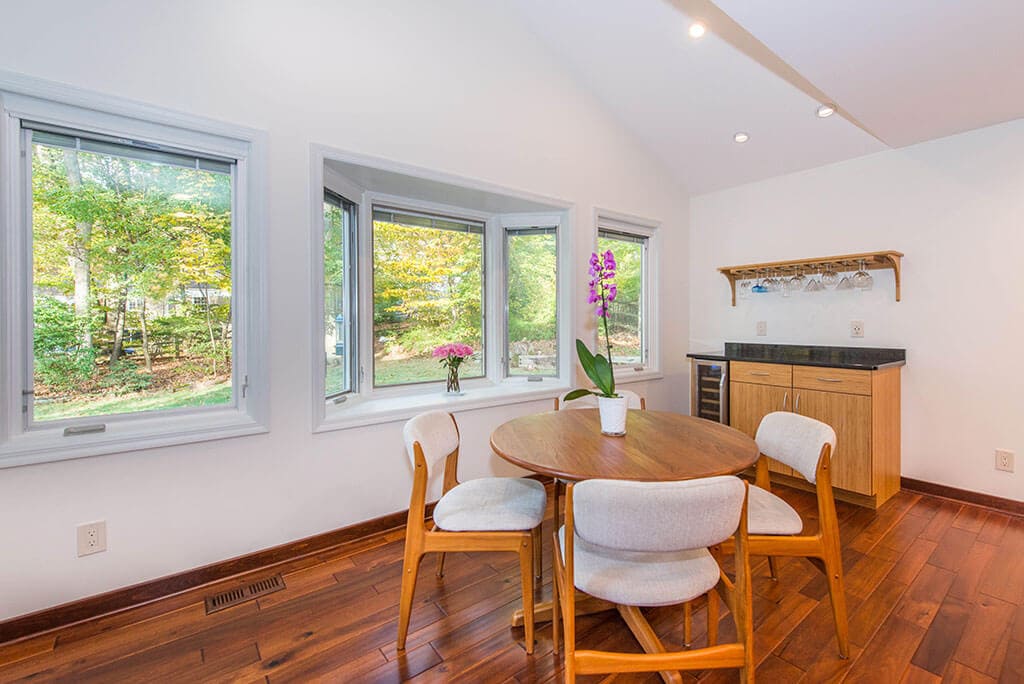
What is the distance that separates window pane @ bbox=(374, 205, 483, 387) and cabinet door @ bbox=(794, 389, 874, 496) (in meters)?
2.38

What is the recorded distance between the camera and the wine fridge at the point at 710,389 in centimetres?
346

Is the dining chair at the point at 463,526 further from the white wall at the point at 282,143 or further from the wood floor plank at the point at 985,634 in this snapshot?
the wood floor plank at the point at 985,634

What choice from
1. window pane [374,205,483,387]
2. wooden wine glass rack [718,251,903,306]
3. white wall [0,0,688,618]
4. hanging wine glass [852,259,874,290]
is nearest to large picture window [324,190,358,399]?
window pane [374,205,483,387]

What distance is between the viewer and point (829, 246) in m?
3.38

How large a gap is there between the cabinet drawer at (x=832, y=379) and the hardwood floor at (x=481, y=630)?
36.4 inches

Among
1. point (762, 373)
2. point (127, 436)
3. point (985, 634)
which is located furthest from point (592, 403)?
point (127, 436)

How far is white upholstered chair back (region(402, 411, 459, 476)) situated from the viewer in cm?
170

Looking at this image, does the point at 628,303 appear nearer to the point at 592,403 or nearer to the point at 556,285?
the point at 556,285

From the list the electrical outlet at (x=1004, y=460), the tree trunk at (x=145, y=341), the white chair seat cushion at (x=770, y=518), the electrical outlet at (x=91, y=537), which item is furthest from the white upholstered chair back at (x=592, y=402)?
the electrical outlet at (x=1004, y=460)

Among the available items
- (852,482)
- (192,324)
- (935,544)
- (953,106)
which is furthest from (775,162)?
(192,324)

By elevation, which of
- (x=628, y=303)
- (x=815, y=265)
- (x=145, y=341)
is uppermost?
(x=815, y=265)

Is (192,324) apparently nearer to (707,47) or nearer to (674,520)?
(674,520)

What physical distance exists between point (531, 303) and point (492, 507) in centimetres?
205

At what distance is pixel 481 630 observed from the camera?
1.73 meters
